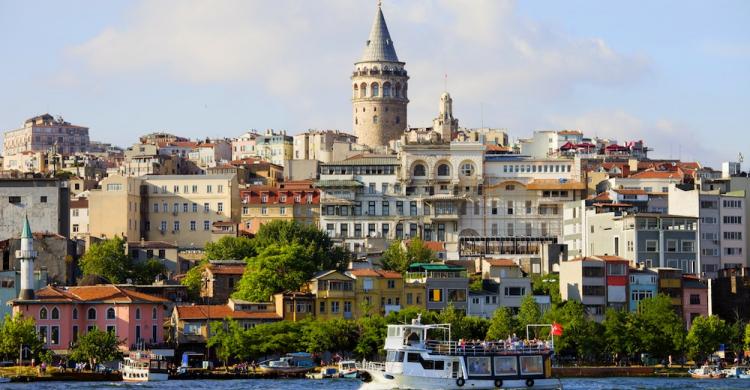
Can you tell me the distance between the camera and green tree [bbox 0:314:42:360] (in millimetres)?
87438

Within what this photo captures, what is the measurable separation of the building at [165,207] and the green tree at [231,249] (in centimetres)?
1021

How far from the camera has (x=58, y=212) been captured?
118562 millimetres

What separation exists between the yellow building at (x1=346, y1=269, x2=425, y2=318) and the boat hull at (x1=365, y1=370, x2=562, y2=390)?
2727 centimetres

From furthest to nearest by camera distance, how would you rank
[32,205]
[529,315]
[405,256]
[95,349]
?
[32,205], [405,256], [529,315], [95,349]

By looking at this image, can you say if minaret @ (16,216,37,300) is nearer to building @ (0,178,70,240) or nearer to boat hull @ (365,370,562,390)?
building @ (0,178,70,240)

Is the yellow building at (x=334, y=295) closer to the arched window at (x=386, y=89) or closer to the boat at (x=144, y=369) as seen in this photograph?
the boat at (x=144, y=369)

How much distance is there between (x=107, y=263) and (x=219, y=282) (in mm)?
9355

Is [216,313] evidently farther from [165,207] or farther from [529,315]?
[165,207]

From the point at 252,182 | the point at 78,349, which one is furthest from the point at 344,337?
the point at 252,182

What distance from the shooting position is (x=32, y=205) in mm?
118500

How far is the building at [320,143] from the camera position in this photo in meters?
155

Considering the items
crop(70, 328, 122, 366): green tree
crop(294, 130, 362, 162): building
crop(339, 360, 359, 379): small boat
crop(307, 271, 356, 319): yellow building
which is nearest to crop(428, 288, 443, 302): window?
crop(307, 271, 356, 319): yellow building

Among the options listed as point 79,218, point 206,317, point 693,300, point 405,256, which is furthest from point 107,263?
point 693,300

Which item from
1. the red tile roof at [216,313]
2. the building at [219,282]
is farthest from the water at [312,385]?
the building at [219,282]
